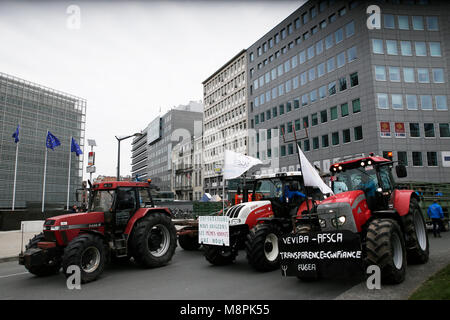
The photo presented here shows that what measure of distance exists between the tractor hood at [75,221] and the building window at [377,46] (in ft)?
127

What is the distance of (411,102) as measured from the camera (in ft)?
125

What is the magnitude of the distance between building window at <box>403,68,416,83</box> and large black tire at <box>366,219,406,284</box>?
38740 millimetres

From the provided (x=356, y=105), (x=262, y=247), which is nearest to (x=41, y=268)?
(x=262, y=247)

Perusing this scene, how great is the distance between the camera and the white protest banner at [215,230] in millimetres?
7961

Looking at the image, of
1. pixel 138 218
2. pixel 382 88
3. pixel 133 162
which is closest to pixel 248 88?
pixel 382 88

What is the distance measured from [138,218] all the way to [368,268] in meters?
5.78

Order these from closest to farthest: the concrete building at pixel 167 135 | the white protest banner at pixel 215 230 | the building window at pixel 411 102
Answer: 1. the white protest banner at pixel 215 230
2. the building window at pixel 411 102
3. the concrete building at pixel 167 135

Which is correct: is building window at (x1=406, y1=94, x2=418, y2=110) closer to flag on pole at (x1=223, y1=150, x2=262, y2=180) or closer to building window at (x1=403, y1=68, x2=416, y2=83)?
building window at (x1=403, y1=68, x2=416, y2=83)

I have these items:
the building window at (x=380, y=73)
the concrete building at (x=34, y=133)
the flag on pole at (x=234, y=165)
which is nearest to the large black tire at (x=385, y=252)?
the flag on pole at (x=234, y=165)

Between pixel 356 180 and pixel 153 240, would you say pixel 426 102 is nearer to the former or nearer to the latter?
pixel 356 180

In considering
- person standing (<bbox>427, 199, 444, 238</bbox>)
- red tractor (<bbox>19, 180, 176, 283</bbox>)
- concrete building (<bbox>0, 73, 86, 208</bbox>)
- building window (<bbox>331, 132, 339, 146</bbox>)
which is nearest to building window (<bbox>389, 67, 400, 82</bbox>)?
building window (<bbox>331, 132, 339, 146</bbox>)

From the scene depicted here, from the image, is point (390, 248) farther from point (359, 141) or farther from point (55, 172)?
point (55, 172)

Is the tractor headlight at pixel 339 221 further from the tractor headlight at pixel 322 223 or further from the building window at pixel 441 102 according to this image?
the building window at pixel 441 102

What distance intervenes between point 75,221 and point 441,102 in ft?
142
